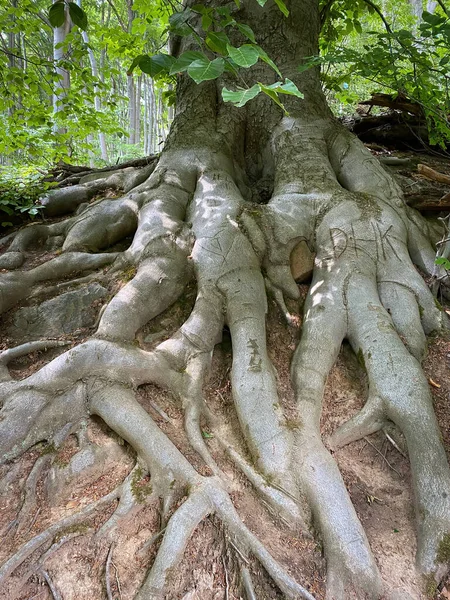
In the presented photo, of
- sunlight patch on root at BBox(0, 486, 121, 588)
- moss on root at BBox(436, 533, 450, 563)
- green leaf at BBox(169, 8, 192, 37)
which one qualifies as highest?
green leaf at BBox(169, 8, 192, 37)

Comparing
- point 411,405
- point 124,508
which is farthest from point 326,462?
point 124,508

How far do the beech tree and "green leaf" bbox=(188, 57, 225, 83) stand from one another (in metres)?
0.01

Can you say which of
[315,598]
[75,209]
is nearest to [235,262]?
[315,598]

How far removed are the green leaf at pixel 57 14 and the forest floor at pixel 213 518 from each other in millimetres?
2016

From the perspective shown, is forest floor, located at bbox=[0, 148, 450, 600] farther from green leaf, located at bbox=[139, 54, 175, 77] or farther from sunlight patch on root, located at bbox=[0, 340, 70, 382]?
green leaf, located at bbox=[139, 54, 175, 77]

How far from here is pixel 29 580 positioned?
178cm

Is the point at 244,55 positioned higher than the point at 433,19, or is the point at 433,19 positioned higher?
the point at 433,19

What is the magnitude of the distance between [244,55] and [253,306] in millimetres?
1980

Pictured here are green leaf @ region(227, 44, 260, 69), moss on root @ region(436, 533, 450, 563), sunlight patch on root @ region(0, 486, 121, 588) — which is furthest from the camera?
moss on root @ region(436, 533, 450, 563)

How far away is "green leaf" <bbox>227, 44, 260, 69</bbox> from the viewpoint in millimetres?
1222

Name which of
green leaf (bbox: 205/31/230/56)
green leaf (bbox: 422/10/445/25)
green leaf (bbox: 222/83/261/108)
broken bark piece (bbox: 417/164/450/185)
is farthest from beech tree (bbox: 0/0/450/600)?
green leaf (bbox: 422/10/445/25)

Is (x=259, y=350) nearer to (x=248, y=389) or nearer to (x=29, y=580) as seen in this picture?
(x=248, y=389)

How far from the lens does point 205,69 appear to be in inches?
47.6

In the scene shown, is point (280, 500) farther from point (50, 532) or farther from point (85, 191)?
point (85, 191)
